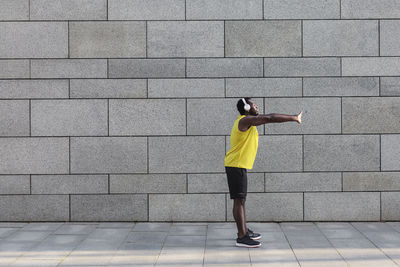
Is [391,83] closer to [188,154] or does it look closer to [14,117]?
[188,154]

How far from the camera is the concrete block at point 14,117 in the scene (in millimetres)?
6957

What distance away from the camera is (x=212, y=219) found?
691 cm

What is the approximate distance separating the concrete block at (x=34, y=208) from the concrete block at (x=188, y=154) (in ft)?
5.45

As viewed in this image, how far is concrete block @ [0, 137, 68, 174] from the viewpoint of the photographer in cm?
694

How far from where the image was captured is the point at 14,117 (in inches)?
274

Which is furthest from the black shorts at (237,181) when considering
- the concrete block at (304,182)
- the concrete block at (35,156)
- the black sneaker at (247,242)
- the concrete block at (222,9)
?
the concrete block at (35,156)

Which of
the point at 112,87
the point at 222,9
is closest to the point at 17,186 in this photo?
the point at 112,87

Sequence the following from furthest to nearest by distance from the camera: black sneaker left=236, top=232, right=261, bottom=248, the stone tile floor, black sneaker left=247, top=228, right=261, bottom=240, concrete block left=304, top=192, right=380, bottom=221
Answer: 1. concrete block left=304, top=192, right=380, bottom=221
2. black sneaker left=247, top=228, right=261, bottom=240
3. black sneaker left=236, top=232, right=261, bottom=248
4. the stone tile floor

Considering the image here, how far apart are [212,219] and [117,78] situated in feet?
9.33

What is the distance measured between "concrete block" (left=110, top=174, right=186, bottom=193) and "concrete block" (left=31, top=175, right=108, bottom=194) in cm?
18

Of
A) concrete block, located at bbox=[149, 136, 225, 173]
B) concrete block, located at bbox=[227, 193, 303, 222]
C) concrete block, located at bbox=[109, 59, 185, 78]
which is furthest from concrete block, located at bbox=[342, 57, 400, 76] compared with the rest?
concrete block, located at bbox=[109, 59, 185, 78]

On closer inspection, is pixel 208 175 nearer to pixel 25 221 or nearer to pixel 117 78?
pixel 117 78

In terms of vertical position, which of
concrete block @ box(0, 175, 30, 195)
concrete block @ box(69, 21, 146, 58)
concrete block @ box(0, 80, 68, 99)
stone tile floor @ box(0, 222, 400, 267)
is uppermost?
concrete block @ box(69, 21, 146, 58)

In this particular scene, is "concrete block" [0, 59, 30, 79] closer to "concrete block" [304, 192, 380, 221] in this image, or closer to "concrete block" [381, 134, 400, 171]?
"concrete block" [304, 192, 380, 221]
